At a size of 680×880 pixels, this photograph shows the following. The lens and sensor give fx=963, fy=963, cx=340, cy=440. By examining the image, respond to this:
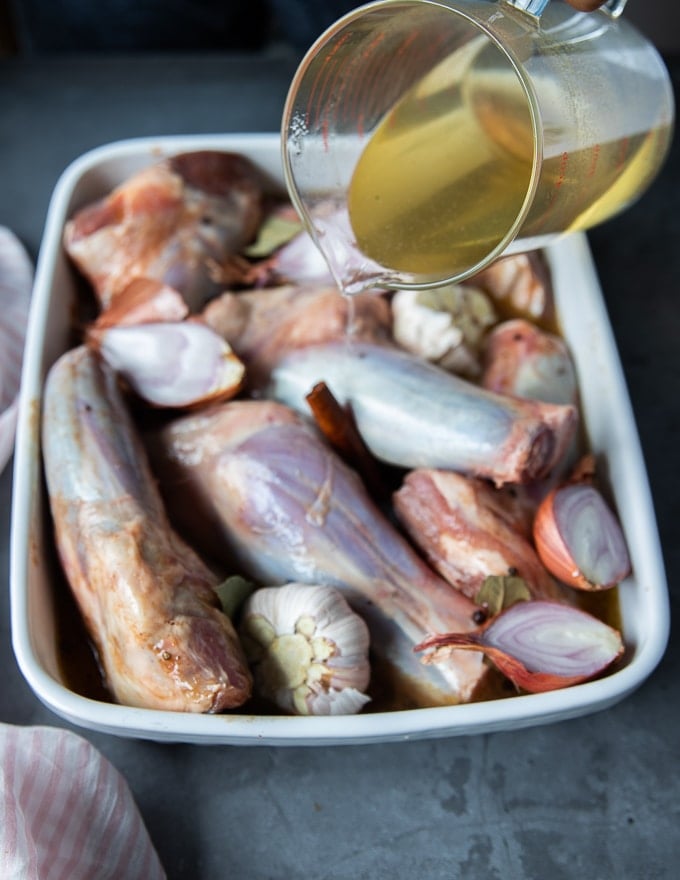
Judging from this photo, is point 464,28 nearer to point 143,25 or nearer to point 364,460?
point 364,460

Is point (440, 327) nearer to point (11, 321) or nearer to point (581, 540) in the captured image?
point (581, 540)

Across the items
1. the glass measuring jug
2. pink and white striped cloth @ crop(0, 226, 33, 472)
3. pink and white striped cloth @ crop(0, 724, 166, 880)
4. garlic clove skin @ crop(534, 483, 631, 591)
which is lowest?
pink and white striped cloth @ crop(0, 724, 166, 880)

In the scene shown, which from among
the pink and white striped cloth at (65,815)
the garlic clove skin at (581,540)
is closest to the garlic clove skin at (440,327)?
the garlic clove skin at (581,540)

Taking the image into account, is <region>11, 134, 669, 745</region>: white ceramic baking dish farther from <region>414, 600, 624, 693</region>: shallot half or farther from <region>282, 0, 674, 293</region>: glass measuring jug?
<region>282, 0, 674, 293</region>: glass measuring jug

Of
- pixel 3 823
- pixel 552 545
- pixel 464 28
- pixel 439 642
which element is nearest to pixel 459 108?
pixel 464 28

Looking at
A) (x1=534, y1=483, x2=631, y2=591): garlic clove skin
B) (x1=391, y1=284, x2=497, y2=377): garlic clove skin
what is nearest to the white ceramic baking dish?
(x1=534, y1=483, x2=631, y2=591): garlic clove skin

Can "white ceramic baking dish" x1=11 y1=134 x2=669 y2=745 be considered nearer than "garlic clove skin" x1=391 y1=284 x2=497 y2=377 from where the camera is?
Yes

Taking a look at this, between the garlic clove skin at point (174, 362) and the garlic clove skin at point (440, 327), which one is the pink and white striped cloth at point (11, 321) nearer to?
Answer: the garlic clove skin at point (174, 362)
